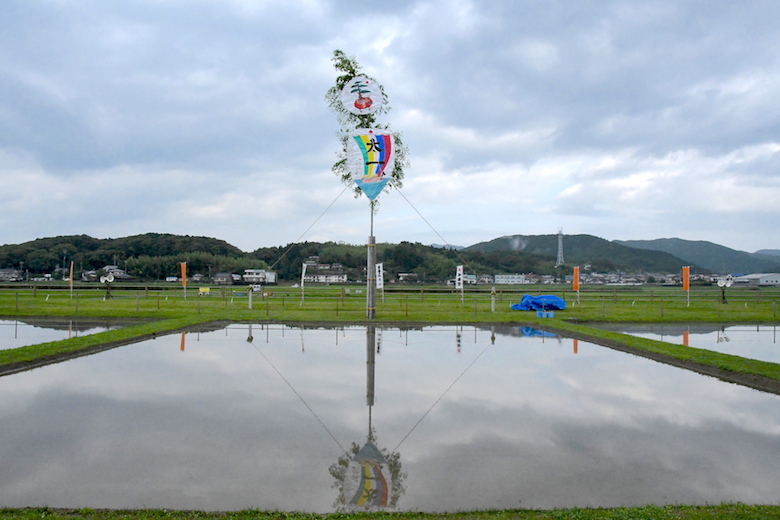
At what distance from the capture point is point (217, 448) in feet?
20.0

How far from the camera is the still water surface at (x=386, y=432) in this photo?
4996 millimetres

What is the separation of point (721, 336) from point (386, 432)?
16302 millimetres

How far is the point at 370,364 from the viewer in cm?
1174

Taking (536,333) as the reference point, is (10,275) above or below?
above

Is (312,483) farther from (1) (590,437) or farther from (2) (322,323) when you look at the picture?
(2) (322,323)

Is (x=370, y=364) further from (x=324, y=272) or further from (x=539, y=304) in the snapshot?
(x=324, y=272)

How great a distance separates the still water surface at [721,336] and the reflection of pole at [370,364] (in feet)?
29.5

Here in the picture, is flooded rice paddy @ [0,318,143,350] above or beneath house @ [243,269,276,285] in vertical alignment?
beneath

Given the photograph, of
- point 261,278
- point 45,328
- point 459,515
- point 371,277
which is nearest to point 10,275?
point 261,278

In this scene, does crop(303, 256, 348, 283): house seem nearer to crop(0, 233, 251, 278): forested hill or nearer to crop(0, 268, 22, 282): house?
crop(0, 233, 251, 278): forested hill

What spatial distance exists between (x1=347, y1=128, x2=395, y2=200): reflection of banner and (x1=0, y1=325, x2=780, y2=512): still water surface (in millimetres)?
10810

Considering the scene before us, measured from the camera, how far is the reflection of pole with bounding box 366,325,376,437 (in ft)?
27.6

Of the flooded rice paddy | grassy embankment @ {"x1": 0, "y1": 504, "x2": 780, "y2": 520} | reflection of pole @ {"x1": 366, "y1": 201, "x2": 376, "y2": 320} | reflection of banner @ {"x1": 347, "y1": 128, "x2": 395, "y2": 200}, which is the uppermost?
reflection of banner @ {"x1": 347, "y1": 128, "x2": 395, "y2": 200}

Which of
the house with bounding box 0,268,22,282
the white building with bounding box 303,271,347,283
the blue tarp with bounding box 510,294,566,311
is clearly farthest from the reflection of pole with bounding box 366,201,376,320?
the house with bounding box 0,268,22,282
